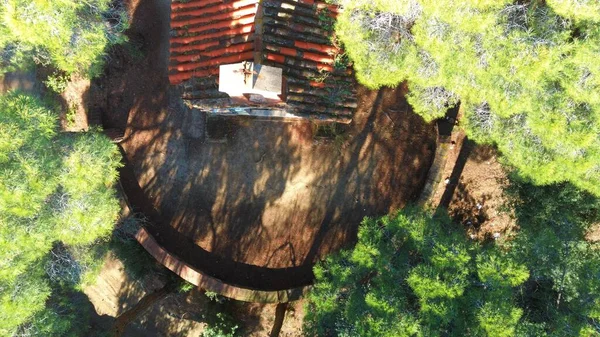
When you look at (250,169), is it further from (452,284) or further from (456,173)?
(452,284)

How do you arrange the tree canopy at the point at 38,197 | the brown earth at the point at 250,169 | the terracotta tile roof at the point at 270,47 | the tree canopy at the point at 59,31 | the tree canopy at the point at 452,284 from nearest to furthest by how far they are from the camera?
the tree canopy at the point at 452,284 < the tree canopy at the point at 38,197 < the tree canopy at the point at 59,31 < the terracotta tile roof at the point at 270,47 < the brown earth at the point at 250,169

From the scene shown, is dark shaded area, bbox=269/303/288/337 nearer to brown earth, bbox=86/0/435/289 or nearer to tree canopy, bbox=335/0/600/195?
brown earth, bbox=86/0/435/289

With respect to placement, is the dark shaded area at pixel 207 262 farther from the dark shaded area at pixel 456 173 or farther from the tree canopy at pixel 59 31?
the dark shaded area at pixel 456 173

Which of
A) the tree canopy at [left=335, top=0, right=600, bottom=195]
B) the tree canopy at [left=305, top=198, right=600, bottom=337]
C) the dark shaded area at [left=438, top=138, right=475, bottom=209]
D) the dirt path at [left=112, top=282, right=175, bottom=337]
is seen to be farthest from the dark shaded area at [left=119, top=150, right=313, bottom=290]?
the tree canopy at [left=335, top=0, right=600, bottom=195]

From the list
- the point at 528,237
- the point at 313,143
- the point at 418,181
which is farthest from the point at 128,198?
the point at 528,237

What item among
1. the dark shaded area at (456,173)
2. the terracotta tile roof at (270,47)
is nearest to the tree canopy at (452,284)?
the dark shaded area at (456,173)

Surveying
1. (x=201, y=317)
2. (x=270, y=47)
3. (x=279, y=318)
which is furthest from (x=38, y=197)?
(x=279, y=318)

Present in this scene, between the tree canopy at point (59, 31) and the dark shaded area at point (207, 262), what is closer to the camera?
the tree canopy at point (59, 31)

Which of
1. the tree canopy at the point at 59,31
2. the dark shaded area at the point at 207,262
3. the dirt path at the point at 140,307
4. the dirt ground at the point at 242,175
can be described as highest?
the tree canopy at the point at 59,31
